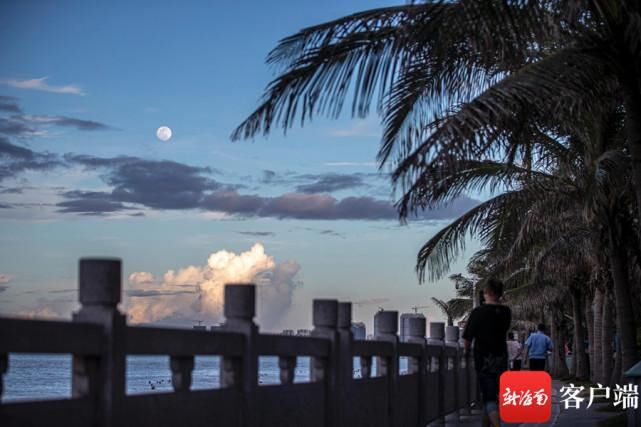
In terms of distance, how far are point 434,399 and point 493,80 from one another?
5.99 metres

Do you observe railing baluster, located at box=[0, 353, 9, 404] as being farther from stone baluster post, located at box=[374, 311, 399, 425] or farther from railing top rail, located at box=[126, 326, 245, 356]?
stone baluster post, located at box=[374, 311, 399, 425]

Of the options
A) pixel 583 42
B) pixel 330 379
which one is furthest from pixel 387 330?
pixel 583 42

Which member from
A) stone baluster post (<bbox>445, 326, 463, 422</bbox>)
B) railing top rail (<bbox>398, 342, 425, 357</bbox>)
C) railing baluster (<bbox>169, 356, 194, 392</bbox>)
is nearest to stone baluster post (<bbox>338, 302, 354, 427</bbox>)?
railing top rail (<bbox>398, 342, 425, 357</bbox>)

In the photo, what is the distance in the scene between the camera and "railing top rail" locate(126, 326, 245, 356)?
689 centimetres

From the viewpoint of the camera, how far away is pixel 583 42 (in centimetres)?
1245

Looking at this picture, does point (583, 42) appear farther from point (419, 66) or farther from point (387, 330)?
point (387, 330)

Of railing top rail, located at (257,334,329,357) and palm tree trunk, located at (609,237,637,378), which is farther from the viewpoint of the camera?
palm tree trunk, located at (609,237,637,378)

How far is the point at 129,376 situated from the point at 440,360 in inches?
2760

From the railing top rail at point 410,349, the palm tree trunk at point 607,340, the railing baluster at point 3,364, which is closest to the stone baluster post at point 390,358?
the railing top rail at point 410,349

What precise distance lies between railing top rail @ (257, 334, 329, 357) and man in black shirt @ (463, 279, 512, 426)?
112 inches

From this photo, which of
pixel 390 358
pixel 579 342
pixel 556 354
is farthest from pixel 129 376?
pixel 390 358

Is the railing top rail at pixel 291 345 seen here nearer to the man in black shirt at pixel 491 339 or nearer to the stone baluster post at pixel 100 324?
the stone baluster post at pixel 100 324

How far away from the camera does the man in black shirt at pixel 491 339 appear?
1295 cm

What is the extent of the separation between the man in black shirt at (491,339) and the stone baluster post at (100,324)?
23.3 feet
